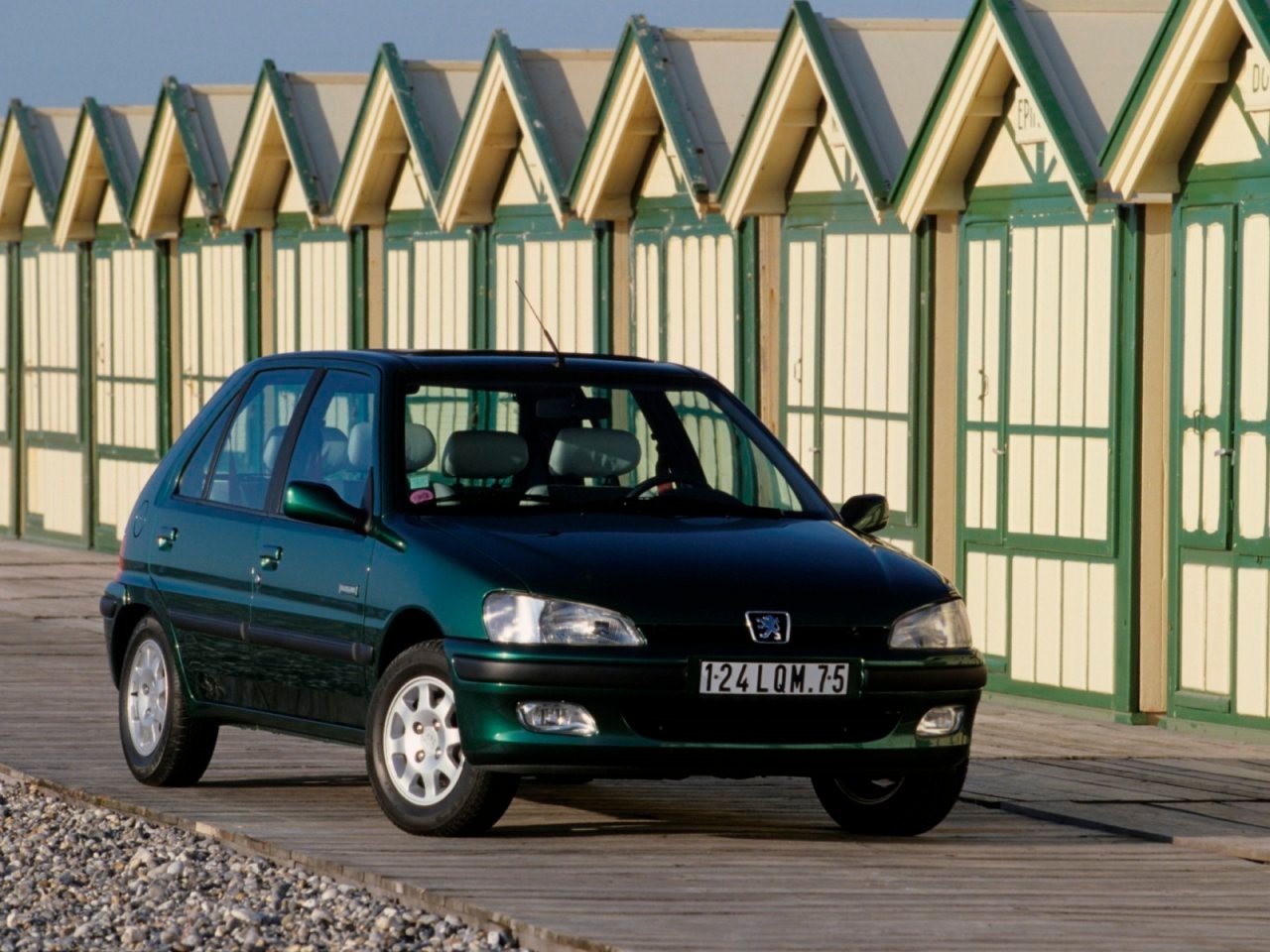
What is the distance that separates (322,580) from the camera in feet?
32.9

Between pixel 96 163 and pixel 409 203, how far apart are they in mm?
6748

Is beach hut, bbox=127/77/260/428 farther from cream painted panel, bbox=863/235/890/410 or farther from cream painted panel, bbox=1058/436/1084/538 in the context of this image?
cream painted panel, bbox=1058/436/1084/538

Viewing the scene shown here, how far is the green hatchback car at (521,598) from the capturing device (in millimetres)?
9117

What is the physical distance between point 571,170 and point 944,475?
5.00 meters

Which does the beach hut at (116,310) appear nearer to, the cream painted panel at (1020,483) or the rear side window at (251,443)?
the cream painted panel at (1020,483)

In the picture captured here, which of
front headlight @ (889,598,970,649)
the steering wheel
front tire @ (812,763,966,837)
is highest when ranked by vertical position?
the steering wheel

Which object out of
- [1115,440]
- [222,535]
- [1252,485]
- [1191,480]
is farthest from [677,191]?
[222,535]

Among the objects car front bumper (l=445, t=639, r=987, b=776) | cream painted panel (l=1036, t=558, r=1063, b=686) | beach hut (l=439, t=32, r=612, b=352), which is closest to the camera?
car front bumper (l=445, t=639, r=987, b=776)

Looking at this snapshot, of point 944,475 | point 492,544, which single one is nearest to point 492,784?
point 492,544

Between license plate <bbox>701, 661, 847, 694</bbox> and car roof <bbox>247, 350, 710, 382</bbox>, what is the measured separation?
5.62 ft

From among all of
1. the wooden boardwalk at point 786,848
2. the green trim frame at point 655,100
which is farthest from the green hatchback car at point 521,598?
the green trim frame at point 655,100

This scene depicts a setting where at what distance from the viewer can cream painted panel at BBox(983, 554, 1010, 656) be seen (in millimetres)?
15883

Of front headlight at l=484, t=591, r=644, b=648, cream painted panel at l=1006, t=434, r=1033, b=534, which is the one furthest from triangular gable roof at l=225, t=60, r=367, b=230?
front headlight at l=484, t=591, r=644, b=648

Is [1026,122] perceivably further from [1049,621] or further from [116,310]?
[116,310]
